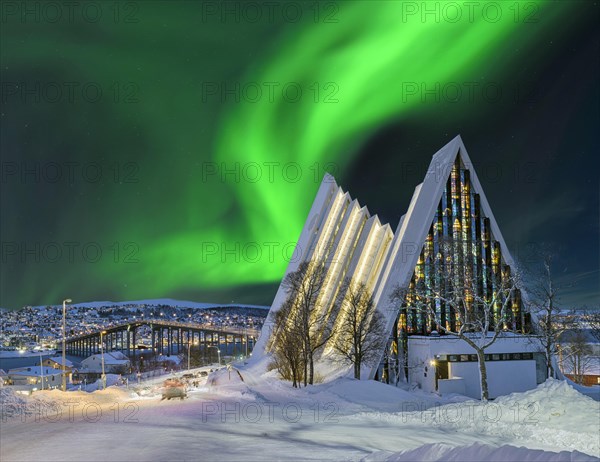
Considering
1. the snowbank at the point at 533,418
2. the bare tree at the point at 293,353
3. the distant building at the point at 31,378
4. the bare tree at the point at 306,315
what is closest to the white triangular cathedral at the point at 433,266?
the bare tree at the point at 306,315

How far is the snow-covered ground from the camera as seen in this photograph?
39.7ft

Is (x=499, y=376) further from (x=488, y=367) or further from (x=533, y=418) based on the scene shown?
(x=533, y=418)

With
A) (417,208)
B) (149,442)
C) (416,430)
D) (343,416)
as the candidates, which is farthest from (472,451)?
(417,208)

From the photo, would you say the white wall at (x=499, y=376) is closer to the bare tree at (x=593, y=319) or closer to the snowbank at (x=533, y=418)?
the bare tree at (x=593, y=319)

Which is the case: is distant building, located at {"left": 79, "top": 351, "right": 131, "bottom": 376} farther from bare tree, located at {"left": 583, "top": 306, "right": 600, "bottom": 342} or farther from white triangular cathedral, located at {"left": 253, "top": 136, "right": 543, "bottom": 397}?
bare tree, located at {"left": 583, "top": 306, "right": 600, "bottom": 342}

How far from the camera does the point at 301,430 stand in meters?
17.0

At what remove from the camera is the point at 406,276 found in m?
43.8

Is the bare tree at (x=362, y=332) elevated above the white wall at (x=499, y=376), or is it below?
above

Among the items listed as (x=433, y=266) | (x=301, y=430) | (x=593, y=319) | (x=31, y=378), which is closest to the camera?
(x=301, y=430)

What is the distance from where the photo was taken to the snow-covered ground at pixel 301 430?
12.1 metres

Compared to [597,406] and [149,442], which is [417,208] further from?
[149,442]

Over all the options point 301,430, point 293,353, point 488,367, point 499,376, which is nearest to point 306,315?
point 293,353

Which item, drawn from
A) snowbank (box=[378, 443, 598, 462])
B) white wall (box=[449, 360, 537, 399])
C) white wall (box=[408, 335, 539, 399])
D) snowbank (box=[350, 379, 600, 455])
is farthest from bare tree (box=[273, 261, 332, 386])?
snowbank (box=[378, 443, 598, 462])

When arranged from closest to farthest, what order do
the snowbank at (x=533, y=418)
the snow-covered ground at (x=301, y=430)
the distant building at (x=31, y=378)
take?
the snow-covered ground at (x=301, y=430)
the snowbank at (x=533, y=418)
the distant building at (x=31, y=378)
